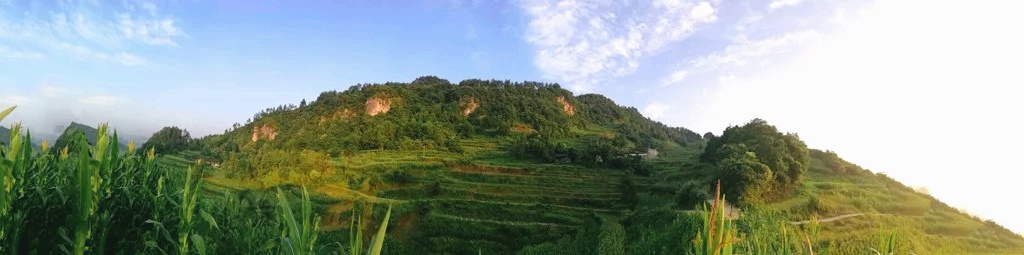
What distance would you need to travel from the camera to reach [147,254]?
3.70 metres

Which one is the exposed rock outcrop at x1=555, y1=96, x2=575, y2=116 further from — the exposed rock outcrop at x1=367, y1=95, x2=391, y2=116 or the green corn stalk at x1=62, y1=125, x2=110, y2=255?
the green corn stalk at x1=62, y1=125, x2=110, y2=255

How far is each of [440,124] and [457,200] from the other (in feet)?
146

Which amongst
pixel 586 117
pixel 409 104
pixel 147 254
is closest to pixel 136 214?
pixel 147 254

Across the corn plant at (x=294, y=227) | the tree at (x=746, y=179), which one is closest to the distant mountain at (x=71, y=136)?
the corn plant at (x=294, y=227)

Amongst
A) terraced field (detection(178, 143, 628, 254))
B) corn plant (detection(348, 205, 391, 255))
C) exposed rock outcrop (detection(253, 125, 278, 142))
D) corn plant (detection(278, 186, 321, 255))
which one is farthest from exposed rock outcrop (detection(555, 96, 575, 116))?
corn plant (detection(348, 205, 391, 255))

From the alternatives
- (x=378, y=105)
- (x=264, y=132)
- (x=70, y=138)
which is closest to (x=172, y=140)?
(x=264, y=132)

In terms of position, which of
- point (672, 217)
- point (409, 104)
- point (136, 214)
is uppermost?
point (409, 104)

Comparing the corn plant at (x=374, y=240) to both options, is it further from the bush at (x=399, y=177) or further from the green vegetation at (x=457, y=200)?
the bush at (x=399, y=177)

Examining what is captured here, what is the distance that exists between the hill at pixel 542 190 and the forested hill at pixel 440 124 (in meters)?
0.48

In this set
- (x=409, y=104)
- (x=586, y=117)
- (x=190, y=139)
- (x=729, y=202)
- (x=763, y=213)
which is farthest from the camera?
(x=586, y=117)

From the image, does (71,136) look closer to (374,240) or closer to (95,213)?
(95,213)

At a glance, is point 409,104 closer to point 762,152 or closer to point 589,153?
point 589,153

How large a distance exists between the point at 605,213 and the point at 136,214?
3925 cm

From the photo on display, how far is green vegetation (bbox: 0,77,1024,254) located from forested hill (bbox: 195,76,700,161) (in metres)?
0.75
